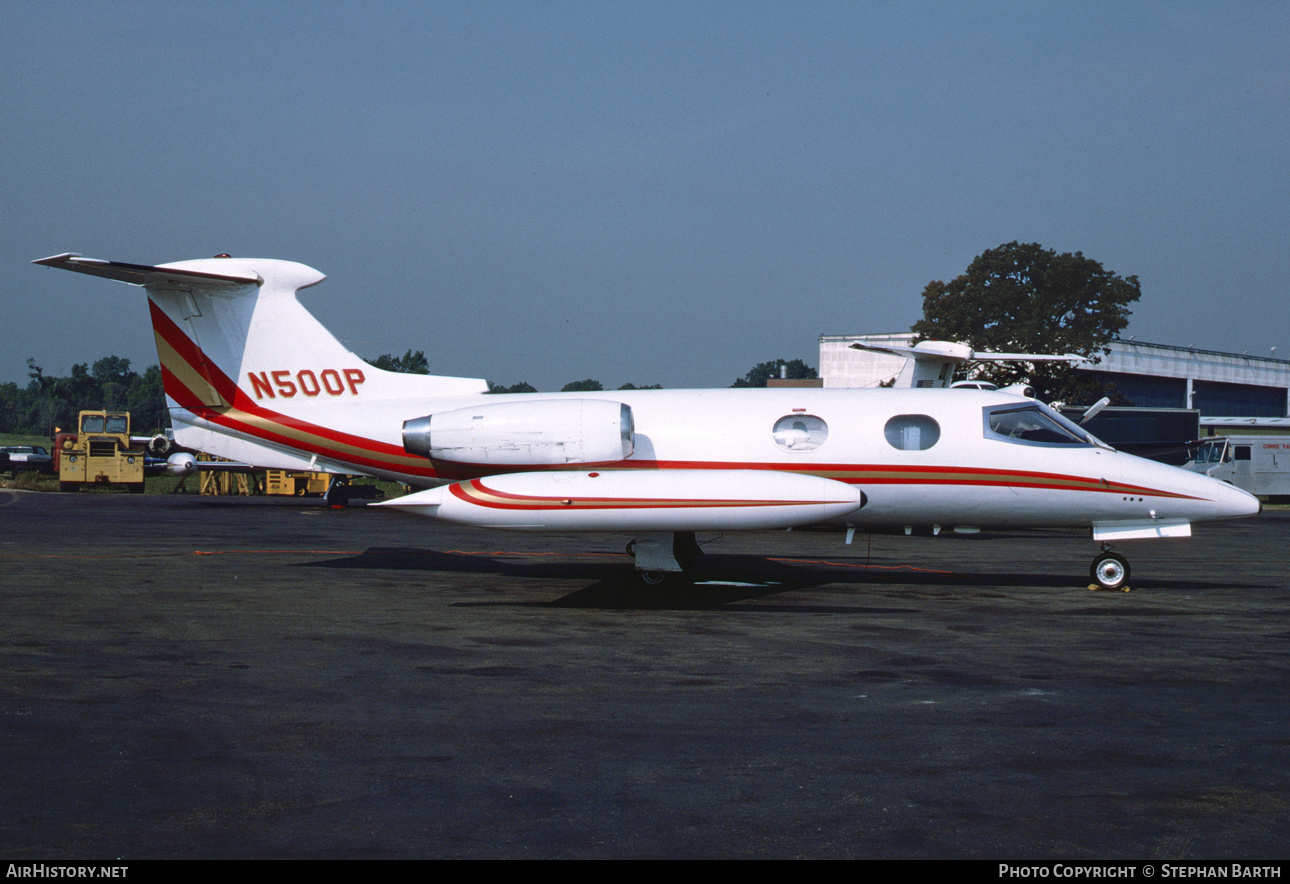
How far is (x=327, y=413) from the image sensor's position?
1572cm

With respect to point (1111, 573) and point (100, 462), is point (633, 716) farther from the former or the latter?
point (100, 462)

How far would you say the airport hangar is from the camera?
258 ft

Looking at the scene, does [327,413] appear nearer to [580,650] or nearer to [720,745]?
[580,650]

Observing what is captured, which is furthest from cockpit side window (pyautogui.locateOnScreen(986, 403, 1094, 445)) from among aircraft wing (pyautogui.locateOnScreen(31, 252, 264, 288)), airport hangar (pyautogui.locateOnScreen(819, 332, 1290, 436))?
airport hangar (pyautogui.locateOnScreen(819, 332, 1290, 436))

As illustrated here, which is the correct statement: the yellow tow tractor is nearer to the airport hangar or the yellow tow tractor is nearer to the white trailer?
the white trailer

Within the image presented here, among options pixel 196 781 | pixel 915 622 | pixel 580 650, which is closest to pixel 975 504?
pixel 915 622

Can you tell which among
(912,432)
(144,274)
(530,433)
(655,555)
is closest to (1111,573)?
(912,432)

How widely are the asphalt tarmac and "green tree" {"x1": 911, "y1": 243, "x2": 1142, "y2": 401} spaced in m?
68.4

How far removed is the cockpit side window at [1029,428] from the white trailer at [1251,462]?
28.1 m

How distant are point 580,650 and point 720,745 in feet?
11.7

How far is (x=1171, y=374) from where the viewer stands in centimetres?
9100

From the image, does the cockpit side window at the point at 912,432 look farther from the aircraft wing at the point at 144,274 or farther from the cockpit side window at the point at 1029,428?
the aircraft wing at the point at 144,274

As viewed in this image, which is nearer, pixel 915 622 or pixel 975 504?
pixel 915 622
